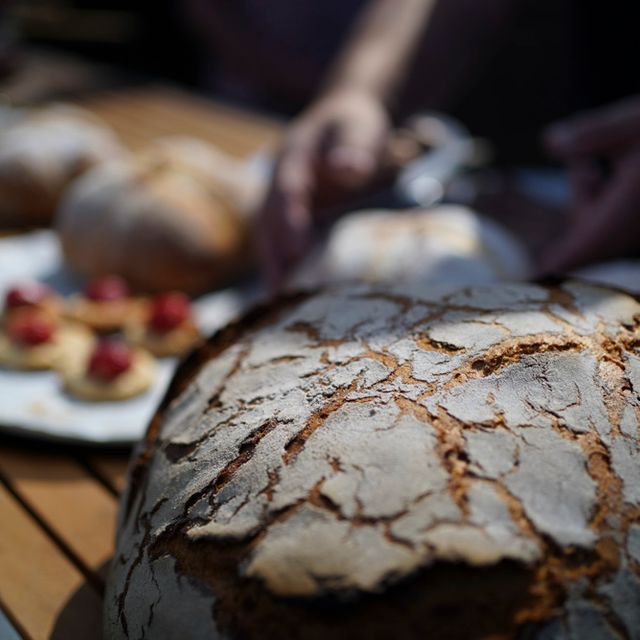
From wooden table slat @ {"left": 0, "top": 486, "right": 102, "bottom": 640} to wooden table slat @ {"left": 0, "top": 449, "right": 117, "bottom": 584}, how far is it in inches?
1.0

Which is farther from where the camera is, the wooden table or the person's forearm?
the person's forearm

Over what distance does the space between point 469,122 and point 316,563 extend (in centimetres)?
355

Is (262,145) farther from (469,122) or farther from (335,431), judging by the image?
(335,431)

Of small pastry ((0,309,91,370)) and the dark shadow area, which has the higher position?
the dark shadow area

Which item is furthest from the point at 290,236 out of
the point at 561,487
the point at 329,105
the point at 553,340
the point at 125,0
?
the point at 125,0

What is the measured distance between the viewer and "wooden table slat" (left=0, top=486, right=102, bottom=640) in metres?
0.86

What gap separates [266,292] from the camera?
1729mm

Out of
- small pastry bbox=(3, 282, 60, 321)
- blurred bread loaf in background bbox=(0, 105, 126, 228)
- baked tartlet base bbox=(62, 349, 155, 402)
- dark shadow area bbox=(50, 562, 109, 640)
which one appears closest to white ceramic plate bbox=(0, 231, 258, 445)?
baked tartlet base bbox=(62, 349, 155, 402)

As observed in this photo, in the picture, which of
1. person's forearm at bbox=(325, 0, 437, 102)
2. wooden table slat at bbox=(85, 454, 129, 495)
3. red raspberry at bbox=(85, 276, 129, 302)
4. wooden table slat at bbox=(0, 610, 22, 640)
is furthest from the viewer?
person's forearm at bbox=(325, 0, 437, 102)

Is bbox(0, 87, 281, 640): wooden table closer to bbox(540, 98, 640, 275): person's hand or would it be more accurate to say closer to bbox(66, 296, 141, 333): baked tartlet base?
bbox(66, 296, 141, 333): baked tartlet base

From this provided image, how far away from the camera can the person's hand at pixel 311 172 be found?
1.60 m

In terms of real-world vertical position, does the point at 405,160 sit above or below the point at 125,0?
above

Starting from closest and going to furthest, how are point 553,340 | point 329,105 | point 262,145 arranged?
point 553,340 → point 329,105 → point 262,145

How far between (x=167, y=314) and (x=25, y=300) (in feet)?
0.97
